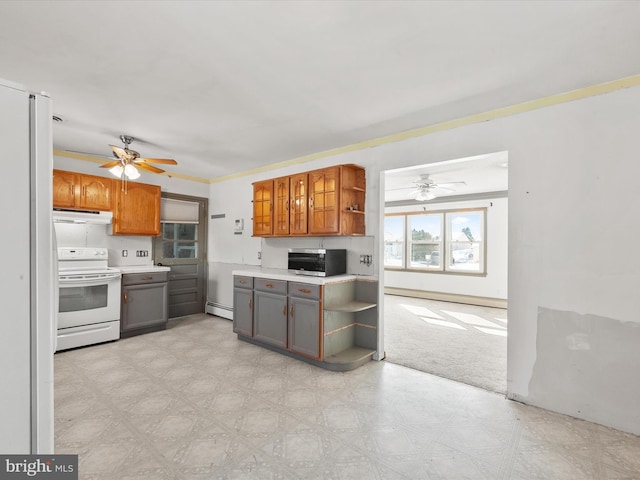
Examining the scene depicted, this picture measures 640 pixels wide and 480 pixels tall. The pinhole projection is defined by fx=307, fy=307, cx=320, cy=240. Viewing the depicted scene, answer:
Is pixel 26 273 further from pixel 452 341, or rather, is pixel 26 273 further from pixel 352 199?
pixel 452 341

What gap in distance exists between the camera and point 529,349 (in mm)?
2770

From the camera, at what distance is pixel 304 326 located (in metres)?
3.57

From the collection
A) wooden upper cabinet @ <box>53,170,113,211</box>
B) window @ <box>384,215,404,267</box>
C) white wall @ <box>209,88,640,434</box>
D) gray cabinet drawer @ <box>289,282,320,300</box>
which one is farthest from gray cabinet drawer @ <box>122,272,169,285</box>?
window @ <box>384,215,404,267</box>

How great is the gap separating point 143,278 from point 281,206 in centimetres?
237

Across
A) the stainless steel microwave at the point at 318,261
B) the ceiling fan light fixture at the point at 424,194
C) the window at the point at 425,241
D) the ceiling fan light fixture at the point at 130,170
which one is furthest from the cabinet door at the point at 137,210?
the window at the point at 425,241

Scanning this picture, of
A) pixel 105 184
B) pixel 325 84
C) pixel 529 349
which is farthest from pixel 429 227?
pixel 105 184

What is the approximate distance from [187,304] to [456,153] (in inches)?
204

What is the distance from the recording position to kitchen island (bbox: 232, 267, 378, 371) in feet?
11.4

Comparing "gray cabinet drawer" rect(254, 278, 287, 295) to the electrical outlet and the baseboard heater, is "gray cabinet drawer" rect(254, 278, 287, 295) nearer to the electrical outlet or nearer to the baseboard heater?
the electrical outlet

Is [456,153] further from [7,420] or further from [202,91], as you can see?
[7,420]

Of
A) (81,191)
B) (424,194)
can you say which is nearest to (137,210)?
(81,191)

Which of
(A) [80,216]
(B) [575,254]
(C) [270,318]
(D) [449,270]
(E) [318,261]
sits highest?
(A) [80,216]

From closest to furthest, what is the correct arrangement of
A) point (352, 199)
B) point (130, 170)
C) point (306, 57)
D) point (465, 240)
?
point (306, 57), point (130, 170), point (352, 199), point (465, 240)

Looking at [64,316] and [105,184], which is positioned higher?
[105,184]
